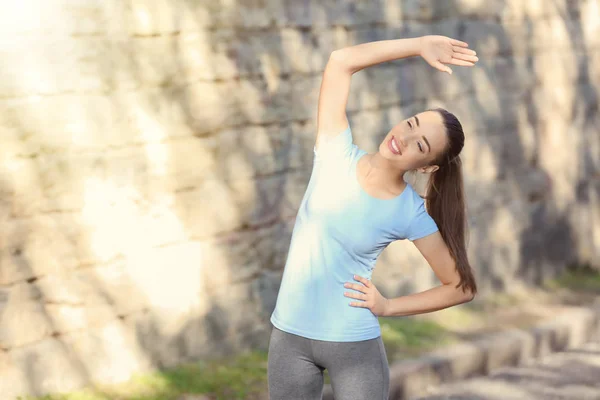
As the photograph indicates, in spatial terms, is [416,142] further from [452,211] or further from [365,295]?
[365,295]

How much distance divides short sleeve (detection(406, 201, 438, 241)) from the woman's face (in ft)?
0.51

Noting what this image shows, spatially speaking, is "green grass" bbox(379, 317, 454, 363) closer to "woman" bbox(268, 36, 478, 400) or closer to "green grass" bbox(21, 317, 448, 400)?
"green grass" bbox(21, 317, 448, 400)

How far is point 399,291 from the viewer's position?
7641 millimetres

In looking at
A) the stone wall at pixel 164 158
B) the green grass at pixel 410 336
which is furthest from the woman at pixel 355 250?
the green grass at pixel 410 336

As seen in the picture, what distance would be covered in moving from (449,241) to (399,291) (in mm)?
3902

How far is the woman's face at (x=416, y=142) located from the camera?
3.62m

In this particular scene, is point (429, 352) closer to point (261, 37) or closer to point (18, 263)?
point (261, 37)

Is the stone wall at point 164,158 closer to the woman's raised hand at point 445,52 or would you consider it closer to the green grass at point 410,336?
the green grass at point 410,336

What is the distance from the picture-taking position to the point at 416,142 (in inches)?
143

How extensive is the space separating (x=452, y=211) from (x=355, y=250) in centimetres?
41

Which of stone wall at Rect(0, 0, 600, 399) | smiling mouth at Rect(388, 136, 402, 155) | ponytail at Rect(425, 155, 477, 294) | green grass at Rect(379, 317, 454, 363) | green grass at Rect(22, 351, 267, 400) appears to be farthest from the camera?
green grass at Rect(379, 317, 454, 363)

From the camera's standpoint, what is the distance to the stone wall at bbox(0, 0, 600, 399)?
5.21 metres

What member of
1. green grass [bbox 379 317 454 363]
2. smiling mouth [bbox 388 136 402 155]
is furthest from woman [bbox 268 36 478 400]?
green grass [bbox 379 317 454 363]

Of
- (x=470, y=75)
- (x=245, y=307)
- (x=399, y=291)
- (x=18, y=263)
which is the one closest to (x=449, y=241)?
(x=18, y=263)
